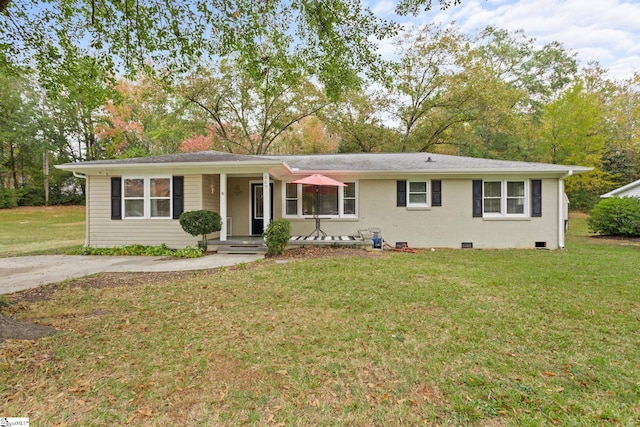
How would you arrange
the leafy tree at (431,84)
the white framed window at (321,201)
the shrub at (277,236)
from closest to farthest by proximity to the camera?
the shrub at (277,236), the white framed window at (321,201), the leafy tree at (431,84)

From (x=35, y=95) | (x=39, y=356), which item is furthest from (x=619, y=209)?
(x=35, y=95)

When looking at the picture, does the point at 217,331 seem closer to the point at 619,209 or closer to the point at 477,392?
the point at 477,392

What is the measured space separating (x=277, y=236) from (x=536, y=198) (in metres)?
8.41

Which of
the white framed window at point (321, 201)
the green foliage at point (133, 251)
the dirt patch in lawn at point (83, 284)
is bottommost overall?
the dirt patch in lawn at point (83, 284)

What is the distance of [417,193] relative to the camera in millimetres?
10469

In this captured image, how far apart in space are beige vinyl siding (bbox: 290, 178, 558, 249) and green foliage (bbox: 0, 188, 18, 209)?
27.3m

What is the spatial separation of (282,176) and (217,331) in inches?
303

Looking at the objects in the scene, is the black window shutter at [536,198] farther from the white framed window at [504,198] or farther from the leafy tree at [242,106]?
the leafy tree at [242,106]

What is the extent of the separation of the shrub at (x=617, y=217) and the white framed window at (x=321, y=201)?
11349mm

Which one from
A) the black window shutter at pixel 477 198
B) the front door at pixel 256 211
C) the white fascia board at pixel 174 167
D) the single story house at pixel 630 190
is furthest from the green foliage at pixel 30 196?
the single story house at pixel 630 190

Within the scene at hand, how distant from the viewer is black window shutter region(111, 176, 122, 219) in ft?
31.7

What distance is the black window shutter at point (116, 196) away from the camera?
9656mm

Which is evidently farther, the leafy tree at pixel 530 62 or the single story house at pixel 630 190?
the leafy tree at pixel 530 62

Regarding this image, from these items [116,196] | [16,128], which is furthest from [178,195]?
[16,128]
